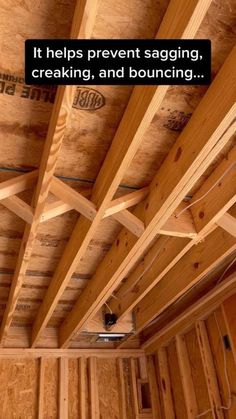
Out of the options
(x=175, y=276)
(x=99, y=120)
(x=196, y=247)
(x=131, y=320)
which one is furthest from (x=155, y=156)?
(x=131, y=320)

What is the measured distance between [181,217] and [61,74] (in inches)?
50.6

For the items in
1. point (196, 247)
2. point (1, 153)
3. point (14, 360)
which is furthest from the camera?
point (14, 360)

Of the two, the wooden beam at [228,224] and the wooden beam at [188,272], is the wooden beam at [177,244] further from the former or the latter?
the wooden beam at [188,272]

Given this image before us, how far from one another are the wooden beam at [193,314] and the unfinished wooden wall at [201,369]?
51mm

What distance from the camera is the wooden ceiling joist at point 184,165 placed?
1504mm

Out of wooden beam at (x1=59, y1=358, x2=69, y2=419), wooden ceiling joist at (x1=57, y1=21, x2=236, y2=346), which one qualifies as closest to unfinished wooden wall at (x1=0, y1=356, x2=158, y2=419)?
wooden beam at (x1=59, y1=358, x2=69, y2=419)

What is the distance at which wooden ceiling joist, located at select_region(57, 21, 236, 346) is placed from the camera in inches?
59.2

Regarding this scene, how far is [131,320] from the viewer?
142 inches

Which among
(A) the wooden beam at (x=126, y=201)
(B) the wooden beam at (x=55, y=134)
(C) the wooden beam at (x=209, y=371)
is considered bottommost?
(C) the wooden beam at (x=209, y=371)

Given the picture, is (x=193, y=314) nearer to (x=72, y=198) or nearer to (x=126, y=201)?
(x=126, y=201)

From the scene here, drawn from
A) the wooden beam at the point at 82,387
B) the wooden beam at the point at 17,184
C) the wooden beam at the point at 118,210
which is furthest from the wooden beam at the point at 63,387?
the wooden beam at the point at 17,184

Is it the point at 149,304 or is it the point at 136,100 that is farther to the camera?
the point at 149,304

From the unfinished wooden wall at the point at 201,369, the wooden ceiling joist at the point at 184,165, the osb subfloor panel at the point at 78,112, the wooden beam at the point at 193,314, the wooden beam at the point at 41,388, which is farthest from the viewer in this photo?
the wooden beam at the point at 41,388

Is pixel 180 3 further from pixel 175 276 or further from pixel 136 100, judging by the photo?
pixel 175 276
